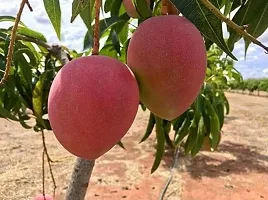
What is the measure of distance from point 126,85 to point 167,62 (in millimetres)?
42

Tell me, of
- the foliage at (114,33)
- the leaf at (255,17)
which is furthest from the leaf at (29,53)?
the leaf at (255,17)

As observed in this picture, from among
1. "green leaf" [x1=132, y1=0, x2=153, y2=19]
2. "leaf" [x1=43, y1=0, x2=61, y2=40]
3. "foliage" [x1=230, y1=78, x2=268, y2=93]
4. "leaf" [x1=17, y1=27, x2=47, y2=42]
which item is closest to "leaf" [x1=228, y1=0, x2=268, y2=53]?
"green leaf" [x1=132, y1=0, x2=153, y2=19]

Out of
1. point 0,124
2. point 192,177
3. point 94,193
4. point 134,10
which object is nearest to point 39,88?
point 134,10

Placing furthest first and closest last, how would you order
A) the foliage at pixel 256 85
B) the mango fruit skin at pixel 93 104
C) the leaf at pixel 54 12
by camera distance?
Answer: the foliage at pixel 256 85, the leaf at pixel 54 12, the mango fruit skin at pixel 93 104

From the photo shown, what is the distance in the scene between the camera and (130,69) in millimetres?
382

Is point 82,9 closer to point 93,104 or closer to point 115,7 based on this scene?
point 93,104

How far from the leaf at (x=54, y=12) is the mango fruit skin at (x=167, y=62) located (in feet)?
0.40

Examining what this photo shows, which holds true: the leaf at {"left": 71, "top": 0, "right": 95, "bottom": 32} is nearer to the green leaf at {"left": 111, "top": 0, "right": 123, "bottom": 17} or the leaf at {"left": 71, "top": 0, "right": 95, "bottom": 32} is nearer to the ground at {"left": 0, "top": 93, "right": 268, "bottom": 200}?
the green leaf at {"left": 111, "top": 0, "right": 123, "bottom": 17}

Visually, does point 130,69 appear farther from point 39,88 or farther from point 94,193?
point 94,193

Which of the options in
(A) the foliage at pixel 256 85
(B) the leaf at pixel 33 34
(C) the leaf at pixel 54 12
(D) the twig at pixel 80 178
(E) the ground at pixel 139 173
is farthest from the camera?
(A) the foliage at pixel 256 85

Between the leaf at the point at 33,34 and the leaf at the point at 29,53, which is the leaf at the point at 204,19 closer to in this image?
the leaf at the point at 29,53

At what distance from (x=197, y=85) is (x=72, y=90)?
12cm

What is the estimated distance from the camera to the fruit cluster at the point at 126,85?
0.35 m

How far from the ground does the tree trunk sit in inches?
92.1
